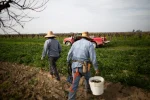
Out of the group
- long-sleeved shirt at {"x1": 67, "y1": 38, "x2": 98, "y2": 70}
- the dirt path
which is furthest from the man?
the dirt path

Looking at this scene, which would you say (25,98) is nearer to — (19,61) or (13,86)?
(13,86)

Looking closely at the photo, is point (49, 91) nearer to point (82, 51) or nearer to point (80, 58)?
point (80, 58)

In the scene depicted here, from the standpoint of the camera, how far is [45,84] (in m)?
6.41

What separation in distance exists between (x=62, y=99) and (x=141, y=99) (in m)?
2.47

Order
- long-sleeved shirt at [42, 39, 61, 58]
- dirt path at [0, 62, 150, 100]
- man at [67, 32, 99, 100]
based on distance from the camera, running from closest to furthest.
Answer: man at [67, 32, 99, 100], dirt path at [0, 62, 150, 100], long-sleeved shirt at [42, 39, 61, 58]

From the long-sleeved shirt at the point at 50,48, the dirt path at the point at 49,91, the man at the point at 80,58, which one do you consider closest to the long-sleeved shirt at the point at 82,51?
the man at the point at 80,58

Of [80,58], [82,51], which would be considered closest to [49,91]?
[80,58]

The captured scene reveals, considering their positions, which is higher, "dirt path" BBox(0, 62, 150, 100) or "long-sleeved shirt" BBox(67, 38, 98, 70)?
"long-sleeved shirt" BBox(67, 38, 98, 70)

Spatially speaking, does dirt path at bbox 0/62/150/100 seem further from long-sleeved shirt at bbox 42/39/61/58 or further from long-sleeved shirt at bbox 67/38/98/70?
long-sleeved shirt at bbox 67/38/98/70

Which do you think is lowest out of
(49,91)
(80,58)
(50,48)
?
(49,91)

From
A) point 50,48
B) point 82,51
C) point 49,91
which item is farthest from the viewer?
point 50,48

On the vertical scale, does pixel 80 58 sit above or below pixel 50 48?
below

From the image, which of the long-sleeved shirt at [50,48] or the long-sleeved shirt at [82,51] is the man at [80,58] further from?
the long-sleeved shirt at [50,48]

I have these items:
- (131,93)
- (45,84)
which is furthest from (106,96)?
(45,84)
